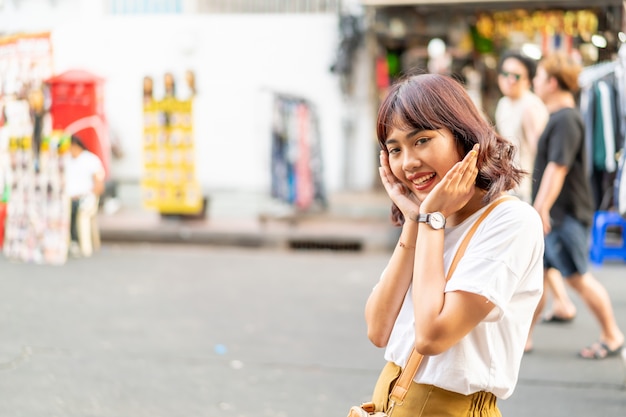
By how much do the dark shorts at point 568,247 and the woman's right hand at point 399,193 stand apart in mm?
3325

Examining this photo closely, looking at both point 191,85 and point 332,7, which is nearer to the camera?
point 191,85

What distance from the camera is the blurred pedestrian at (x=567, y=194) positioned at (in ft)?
16.6

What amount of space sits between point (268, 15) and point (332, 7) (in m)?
1.06

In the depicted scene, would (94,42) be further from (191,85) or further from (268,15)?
(191,85)

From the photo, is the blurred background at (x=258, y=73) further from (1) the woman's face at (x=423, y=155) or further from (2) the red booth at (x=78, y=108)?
(1) the woman's face at (x=423, y=155)

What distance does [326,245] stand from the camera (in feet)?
32.8

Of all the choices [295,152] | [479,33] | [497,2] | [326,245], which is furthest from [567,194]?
[479,33]

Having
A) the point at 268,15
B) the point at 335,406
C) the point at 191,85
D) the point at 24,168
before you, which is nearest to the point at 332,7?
the point at 268,15

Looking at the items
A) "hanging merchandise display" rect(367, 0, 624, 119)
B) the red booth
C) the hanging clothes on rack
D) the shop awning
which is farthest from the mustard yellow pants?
the shop awning

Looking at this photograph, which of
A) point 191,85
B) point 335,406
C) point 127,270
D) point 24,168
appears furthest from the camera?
point 191,85

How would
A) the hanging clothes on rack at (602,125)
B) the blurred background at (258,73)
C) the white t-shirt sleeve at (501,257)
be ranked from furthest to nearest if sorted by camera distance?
1. the blurred background at (258,73)
2. the hanging clothes on rack at (602,125)
3. the white t-shirt sleeve at (501,257)

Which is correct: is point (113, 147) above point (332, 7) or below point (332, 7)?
below

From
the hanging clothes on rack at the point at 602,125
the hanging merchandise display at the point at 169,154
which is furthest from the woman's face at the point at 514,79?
the hanging merchandise display at the point at 169,154

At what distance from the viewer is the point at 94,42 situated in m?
13.8
